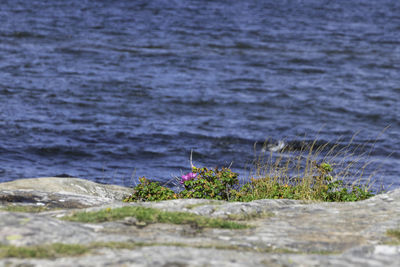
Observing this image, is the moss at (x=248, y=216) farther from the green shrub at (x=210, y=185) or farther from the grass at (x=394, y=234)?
the green shrub at (x=210, y=185)

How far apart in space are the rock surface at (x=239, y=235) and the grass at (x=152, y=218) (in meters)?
0.10

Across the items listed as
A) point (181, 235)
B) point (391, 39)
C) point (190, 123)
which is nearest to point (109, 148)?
point (190, 123)

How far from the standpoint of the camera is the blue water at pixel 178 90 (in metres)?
14.4

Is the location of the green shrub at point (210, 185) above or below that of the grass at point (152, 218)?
below

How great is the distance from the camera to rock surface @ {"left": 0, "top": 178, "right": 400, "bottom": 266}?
4.07 m

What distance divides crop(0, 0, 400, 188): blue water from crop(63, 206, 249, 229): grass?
5.41m

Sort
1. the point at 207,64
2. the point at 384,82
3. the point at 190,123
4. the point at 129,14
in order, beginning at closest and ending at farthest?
the point at 190,123, the point at 384,82, the point at 207,64, the point at 129,14

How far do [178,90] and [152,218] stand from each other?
15.2m

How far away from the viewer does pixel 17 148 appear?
14305mm

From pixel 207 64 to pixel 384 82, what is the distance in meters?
6.49

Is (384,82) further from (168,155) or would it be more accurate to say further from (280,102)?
(168,155)

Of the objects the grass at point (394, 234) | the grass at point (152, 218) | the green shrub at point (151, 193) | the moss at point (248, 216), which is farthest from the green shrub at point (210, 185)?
the grass at point (394, 234)

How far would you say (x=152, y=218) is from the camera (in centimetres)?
522

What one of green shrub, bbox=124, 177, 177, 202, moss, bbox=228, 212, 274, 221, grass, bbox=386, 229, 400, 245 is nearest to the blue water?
green shrub, bbox=124, 177, 177, 202
